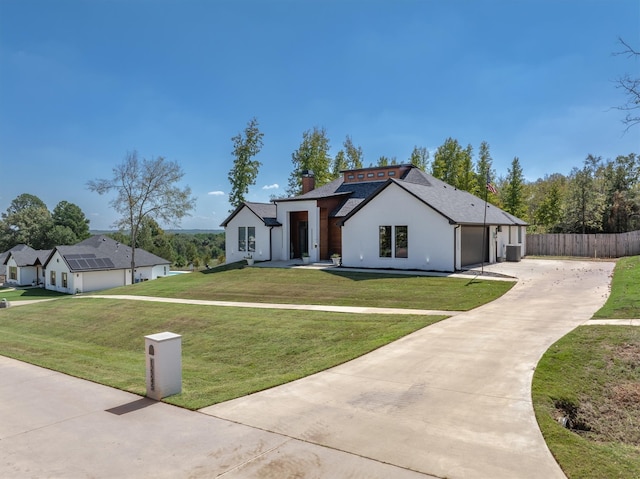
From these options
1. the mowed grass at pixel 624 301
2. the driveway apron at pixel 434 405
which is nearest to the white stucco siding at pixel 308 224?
the mowed grass at pixel 624 301

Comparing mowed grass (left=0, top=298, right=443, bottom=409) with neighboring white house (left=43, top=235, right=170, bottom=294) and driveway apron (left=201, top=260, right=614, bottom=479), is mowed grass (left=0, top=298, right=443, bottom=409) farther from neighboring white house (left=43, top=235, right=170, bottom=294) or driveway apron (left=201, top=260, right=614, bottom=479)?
neighboring white house (left=43, top=235, right=170, bottom=294)

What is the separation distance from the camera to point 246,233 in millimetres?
30875

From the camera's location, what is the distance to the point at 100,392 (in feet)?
24.4

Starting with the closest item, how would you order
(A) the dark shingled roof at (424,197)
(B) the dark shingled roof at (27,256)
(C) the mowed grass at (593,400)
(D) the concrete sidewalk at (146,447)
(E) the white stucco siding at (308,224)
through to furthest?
(D) the concrete sidewalk at (146,447)
(C) the mowed grass at (593,400)
(A) the dark shingled roof at (424,197)
(E) the white stucco siding at (308,224)
(B) the dark shingled roof at (27,256)

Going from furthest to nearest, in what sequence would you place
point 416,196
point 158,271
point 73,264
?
point 158,271, point 73,264, point 416,196

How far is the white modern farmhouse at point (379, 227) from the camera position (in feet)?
72.9

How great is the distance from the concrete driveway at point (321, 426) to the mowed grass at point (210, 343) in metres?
0.69

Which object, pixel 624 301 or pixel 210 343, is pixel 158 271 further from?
pixel 624 301

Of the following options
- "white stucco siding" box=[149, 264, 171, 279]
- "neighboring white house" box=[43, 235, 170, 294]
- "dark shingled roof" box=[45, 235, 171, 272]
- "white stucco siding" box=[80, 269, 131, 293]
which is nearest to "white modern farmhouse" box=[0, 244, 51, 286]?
"neighboring white house" box=[43, 235, 170, 294]

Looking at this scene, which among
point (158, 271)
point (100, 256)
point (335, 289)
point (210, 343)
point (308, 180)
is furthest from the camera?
point (158, 271)

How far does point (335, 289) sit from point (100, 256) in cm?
3429

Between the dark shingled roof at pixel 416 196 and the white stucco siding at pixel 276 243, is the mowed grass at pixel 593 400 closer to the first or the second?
the dark shingled roof at pixel 416 196

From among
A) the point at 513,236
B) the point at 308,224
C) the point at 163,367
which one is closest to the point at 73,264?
the point at 308,224

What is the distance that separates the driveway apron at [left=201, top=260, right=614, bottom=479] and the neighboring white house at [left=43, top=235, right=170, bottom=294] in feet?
129
